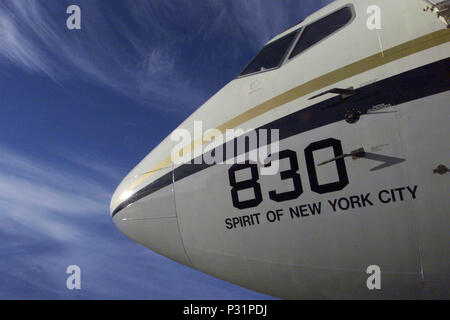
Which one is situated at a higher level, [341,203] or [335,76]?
[335,76]

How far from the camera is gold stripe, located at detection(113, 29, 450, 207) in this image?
434 cm

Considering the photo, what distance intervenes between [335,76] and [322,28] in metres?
1.13

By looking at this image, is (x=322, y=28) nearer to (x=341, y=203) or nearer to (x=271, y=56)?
(x=271, y=56)

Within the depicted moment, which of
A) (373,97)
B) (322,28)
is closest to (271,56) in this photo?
(322,28)

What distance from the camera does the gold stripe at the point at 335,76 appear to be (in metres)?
4.34

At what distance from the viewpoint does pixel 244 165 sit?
534cm

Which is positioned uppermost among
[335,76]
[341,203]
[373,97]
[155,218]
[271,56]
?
[271,56]

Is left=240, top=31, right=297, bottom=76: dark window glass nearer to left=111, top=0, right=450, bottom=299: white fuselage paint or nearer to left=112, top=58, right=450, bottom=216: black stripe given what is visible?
left=111, top=0, right=450, bottom=299: white fuselage paint

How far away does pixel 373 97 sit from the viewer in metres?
4.55

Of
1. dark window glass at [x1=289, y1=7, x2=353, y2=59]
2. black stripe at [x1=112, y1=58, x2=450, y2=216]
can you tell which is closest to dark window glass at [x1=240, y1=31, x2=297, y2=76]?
dark window glass at [x1=289, y1=7, x2=353, y2=59]

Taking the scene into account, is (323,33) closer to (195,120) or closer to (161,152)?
(195,120)

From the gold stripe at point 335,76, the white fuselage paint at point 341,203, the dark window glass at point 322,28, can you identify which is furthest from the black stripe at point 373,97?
the dark window glass at point 322,28

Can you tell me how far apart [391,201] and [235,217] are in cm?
202
